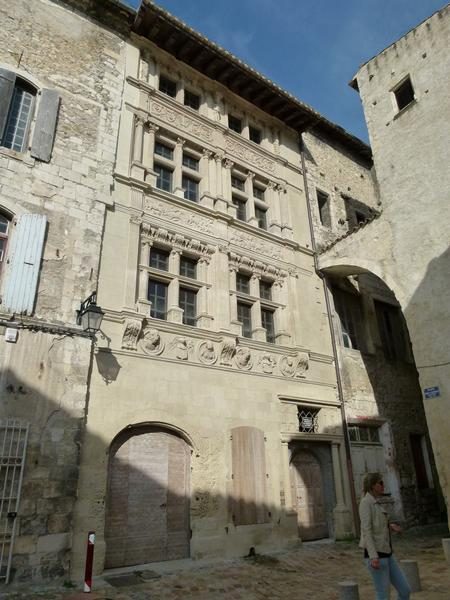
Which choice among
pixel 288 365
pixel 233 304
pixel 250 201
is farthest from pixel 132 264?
pixel 250 201

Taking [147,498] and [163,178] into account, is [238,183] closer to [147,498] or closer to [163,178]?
[163,178]

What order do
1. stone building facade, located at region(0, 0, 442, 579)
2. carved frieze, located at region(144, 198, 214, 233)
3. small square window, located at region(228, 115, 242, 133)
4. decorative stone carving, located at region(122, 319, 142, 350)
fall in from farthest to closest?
1. small square window, located at region(228, 115, 242, 133)
2. carved frieze, located at region(144, 198, 214, 233)
3. decorative stone carving, located at region(122, 319, 142, 350)
4. stone building facade, located at region(0, 0, 442, 579)

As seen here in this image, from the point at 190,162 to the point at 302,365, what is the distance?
19.9 ft

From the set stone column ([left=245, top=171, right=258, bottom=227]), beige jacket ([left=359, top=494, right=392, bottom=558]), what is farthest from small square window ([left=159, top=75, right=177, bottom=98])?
beige jacket ([left=359, top=494, right=392, bottom=558])

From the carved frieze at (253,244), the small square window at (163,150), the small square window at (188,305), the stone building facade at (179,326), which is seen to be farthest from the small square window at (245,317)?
the small square window at (163,150)

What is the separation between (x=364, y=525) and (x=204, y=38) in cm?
1203

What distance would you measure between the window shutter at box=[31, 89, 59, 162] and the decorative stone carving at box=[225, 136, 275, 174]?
4759 millimetres

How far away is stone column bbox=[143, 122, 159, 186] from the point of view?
10.1m

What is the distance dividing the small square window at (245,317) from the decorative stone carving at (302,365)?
4.60 feet

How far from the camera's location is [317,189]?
1412cm

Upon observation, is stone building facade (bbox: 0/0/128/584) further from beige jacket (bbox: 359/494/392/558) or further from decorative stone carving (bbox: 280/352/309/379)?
decorative stone carving (bbox: 280/352/309/379)

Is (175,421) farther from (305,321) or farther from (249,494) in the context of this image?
(305,321)

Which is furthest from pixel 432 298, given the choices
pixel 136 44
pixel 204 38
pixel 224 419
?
pixel 136 44

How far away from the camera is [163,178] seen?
1066cm
